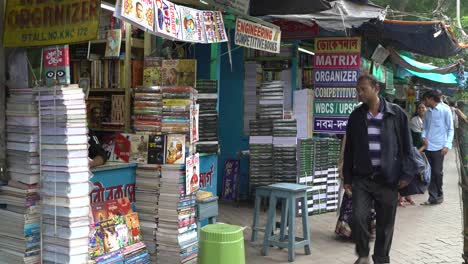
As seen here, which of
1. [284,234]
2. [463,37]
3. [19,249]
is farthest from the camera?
[463,37]

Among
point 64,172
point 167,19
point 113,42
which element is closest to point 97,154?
point 64,172

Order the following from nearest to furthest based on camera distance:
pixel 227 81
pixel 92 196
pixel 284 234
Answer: pixel 92 196 → pixel 284 234 → pixel 227 81

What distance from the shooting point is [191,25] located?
4.32 meters

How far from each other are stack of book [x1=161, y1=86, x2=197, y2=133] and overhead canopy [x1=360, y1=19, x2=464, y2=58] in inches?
188

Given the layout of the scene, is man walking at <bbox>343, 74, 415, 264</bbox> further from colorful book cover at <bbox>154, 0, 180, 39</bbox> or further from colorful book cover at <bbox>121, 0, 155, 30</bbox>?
colorful book cover at <bbox>121, 0, 155, 30</bbox>

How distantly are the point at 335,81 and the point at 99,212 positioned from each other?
4.66 meters

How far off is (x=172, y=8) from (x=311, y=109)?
420 cm

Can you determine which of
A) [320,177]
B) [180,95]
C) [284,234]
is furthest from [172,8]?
[320,177]

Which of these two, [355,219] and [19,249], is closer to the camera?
[19,249]

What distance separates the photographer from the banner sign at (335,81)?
7602 mm

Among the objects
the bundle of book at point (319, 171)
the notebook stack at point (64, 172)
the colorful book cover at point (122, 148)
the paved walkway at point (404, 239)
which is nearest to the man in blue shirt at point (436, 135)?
the paved walkway at point (404, 239)

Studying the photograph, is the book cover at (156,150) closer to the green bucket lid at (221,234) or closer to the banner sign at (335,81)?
the green bucket lid at (221,234)

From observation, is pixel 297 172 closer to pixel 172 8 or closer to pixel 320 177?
pixel 320 177

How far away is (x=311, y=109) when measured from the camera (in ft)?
25.6
